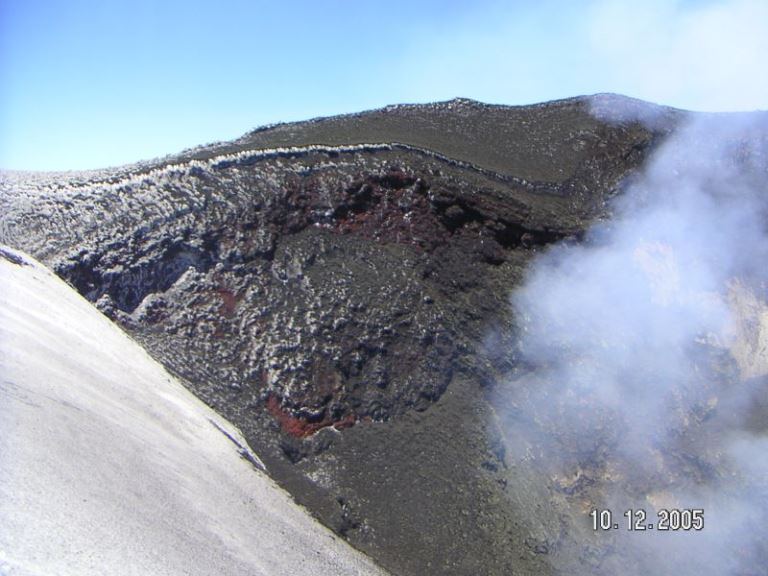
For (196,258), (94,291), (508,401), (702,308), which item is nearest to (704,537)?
(508,401)

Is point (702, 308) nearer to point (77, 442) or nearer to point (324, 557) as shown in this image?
point (324, 557)

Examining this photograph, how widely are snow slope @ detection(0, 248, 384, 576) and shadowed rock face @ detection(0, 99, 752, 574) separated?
986mm

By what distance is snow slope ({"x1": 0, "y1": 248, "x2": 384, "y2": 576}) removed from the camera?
656cm

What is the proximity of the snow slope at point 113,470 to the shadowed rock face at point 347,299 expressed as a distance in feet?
3.23

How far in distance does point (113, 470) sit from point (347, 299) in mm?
7311

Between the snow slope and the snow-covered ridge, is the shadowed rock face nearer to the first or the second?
the snow-covered ridge

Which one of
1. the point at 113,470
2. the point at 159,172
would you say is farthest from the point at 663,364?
the point at 113,470

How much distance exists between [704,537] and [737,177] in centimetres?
1067

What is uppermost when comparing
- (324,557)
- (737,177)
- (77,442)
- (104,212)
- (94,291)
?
(737,177)

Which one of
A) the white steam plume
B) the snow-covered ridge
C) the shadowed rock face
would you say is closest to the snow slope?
the shadowed rock face

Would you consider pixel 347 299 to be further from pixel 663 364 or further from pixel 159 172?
pixel 663 364

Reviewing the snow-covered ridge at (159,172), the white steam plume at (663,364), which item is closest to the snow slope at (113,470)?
the snow-covered ridge at (159,172)

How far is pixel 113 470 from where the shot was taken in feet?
27.7

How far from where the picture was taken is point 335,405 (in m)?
13.9
